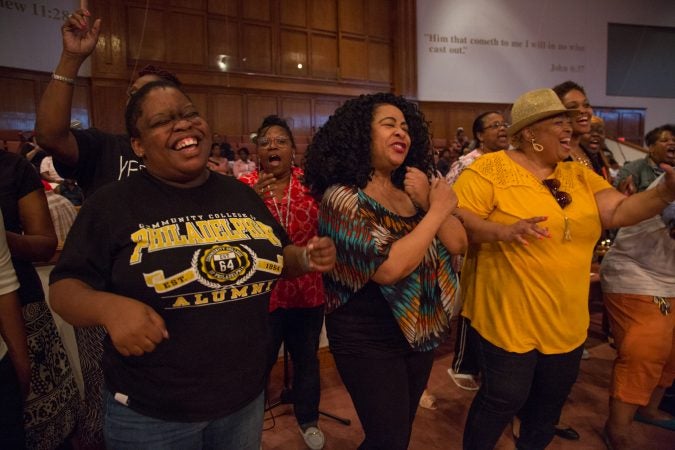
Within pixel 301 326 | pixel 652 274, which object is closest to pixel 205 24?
pixel 301 326

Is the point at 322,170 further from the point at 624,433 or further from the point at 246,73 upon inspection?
the point at 246,73

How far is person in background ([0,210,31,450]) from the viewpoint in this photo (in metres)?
1.15

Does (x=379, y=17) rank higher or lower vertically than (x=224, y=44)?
higher

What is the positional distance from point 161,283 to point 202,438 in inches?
Result: 18.5

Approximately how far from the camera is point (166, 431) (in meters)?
1.17

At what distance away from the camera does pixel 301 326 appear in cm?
259

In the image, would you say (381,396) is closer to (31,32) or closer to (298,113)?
(31,32)

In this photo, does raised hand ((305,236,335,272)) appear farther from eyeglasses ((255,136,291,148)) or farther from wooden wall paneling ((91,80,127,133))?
wooden wall paneling ((91,80,127,133))

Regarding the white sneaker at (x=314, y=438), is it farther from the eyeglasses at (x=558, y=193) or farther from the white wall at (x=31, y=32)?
the white wall at (x=31, y=32)

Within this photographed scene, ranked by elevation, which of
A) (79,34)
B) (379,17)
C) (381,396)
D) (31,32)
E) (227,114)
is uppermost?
(379,17)

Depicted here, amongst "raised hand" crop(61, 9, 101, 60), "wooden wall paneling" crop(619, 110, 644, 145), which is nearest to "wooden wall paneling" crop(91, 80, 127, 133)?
"raised hand" crop(61, 9, 101, 60)

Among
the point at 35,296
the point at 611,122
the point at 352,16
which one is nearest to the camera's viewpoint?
the point at 35,296

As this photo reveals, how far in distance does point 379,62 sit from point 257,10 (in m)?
3.51

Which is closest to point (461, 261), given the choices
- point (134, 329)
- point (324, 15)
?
point (134, 329)
